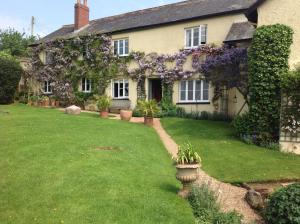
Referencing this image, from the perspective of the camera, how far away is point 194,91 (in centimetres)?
2700

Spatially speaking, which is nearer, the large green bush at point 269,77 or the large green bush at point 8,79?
the large green bush at point 269,77

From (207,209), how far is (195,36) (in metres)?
19.2

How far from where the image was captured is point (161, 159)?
563 inches

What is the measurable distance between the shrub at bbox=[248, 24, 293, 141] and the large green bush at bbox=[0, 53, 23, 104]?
22.6 metres

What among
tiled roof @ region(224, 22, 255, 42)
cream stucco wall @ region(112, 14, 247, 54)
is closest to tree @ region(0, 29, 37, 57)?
cream stucco wall @ region(112, 14, 247, 54)

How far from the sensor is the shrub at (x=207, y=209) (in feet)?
30.0

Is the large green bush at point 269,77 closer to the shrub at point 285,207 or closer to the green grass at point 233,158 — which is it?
the green grass at point 233,158

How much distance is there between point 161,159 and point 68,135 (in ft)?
14.4

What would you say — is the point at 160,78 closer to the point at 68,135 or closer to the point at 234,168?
the point at 68,135

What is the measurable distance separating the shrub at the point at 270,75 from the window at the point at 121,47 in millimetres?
15071

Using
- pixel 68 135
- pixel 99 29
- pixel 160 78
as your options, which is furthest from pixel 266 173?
pixel 99 29

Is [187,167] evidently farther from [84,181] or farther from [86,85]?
[86,85]

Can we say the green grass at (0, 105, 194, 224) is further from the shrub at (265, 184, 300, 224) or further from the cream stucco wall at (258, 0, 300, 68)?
the cream stucco wall at (258, 0, 300, 68)

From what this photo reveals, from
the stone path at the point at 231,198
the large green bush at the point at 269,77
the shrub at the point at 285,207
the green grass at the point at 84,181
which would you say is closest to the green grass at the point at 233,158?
the stone path at the point at 231,198
